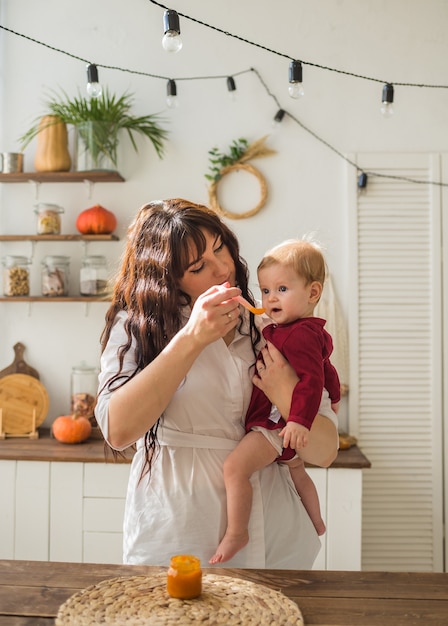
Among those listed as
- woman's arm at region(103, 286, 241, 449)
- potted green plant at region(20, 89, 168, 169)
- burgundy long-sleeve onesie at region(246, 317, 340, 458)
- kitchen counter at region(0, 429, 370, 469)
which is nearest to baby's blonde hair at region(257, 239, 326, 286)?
burgundy long-sleeve onesie at region(246, 317, 340, 458)

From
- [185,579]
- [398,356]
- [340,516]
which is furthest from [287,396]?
[398,356]

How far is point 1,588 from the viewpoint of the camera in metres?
1.39

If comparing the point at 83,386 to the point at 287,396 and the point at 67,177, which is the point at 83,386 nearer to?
the point at 67,177

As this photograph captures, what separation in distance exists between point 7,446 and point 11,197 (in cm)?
132

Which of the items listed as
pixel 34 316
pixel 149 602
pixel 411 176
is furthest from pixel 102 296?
pixel 149 602

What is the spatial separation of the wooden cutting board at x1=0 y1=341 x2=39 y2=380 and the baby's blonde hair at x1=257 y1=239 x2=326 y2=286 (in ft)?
6.92

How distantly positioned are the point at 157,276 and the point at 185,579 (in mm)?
660

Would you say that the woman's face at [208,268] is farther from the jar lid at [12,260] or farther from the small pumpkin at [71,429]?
the jar lid at [12,260]

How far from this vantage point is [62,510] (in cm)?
304

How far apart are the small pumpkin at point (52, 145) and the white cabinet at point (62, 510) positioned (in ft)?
4.80

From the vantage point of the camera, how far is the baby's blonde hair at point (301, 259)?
68.4 inches

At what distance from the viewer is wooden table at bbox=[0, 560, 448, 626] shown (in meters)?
1.26

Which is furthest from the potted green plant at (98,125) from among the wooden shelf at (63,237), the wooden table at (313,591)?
the wooden table at (313,591)

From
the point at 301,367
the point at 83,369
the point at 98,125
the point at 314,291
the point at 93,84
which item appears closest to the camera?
the point at 301,367
